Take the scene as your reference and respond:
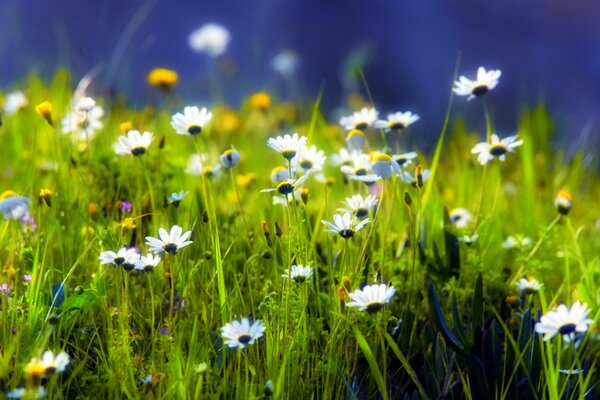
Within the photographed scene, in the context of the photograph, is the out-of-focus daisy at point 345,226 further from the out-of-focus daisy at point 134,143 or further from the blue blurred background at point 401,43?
the blue blurred background at point 401,43

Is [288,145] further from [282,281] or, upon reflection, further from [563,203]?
[563,203]

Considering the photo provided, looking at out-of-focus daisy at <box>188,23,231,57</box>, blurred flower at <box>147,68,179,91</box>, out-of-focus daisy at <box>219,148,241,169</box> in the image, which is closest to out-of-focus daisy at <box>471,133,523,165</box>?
out-of-focus daisy at <box>219,148,241,169</box>

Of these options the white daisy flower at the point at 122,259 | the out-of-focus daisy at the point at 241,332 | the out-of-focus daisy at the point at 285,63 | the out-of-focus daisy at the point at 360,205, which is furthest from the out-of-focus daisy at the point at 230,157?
the out-of-focus daisy at the point at 285,63

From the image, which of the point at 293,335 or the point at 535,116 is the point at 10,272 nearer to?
the point at 293,335

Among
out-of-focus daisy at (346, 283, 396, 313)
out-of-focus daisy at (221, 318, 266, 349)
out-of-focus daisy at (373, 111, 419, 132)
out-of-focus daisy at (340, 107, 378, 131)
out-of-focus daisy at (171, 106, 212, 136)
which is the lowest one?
out-of-focus daisy at (221, 318, 266, 349)

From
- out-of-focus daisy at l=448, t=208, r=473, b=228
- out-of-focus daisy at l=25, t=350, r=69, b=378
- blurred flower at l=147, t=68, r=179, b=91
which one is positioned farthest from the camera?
blurred flower at l=147, t=68, r=179, b=91

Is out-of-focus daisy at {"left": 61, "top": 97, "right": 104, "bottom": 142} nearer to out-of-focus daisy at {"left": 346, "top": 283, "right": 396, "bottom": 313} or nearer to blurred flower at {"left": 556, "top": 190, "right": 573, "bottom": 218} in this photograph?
out-of-focus daisy at {"left": 346, "top": 283, "right": 396, "bottom": 313}

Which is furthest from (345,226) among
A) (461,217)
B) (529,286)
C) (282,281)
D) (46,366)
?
(461,217)
